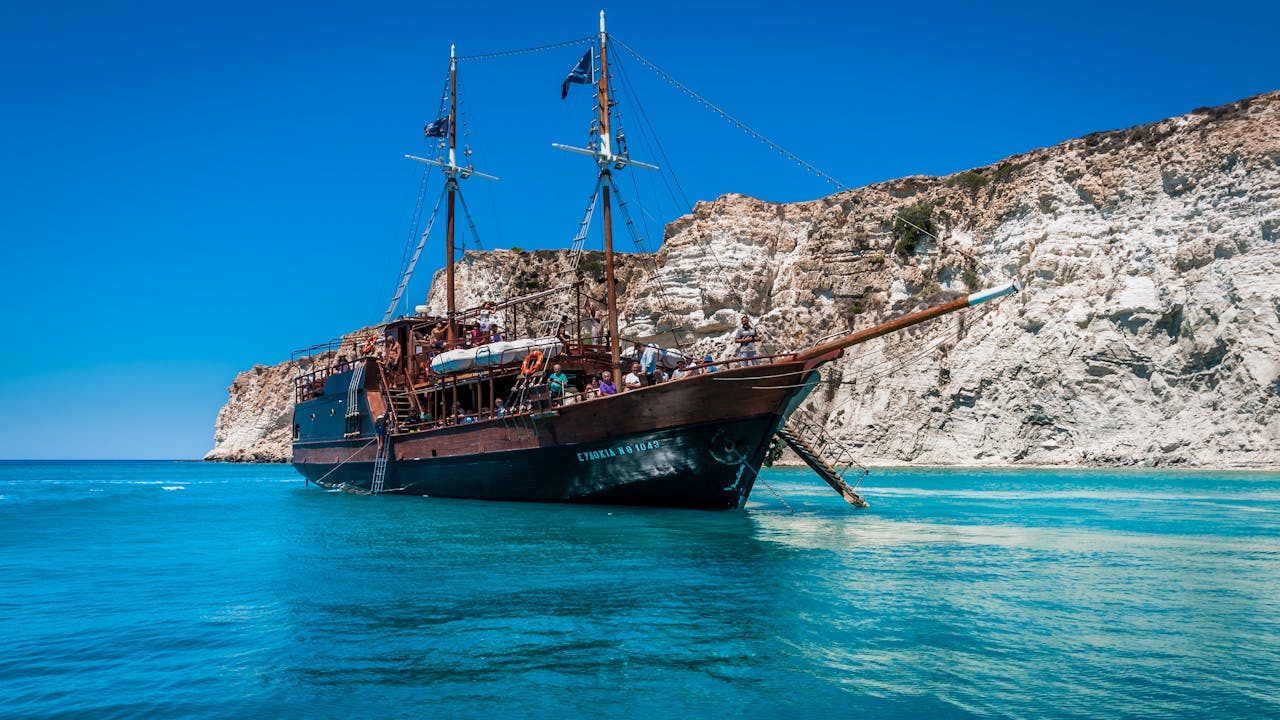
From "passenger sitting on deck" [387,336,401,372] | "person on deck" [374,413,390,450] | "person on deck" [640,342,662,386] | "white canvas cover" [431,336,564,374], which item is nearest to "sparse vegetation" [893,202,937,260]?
"passenger sitting on deck" [387,336,401,372]

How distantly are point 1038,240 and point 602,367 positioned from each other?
116ft

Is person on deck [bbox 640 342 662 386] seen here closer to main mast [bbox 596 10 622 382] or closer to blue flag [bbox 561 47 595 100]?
main mast [bbox 596 10 622 382]

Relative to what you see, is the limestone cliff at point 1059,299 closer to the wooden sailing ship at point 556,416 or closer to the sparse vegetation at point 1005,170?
the sparse vegetation at point 1005,170

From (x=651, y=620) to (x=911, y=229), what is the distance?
170ft

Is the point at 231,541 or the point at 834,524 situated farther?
the point at 834,524

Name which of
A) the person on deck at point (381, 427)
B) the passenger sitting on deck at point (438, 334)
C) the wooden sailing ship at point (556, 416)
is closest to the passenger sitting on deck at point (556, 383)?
the wooden sailing ship at point (556, 416)

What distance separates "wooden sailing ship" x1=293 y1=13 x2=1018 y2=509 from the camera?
19141 mm

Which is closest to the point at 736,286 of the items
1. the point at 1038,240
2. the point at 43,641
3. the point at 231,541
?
the point at 1038,240

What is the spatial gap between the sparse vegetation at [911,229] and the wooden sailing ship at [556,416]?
112 ft

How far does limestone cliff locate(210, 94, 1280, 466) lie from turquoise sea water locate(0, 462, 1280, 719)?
20.6 m

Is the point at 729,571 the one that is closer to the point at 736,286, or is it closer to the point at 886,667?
the point at 886,667

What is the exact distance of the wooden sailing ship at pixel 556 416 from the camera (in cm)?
Result: 1914

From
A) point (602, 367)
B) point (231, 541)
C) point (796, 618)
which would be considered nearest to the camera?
point (796, 618)

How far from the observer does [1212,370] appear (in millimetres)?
41875
